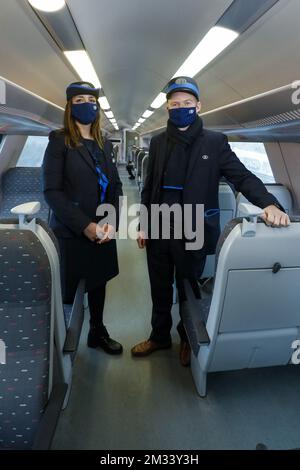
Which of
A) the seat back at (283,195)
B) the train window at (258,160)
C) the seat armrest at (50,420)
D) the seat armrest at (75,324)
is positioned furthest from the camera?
the train window at (258,160)

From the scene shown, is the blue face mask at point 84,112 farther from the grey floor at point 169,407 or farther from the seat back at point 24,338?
the grey floor at point 169,407

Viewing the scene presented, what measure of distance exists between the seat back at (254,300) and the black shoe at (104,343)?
0.84 m

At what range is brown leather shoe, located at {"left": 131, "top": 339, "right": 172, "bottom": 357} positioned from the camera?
249 centimetres

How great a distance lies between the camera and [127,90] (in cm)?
628

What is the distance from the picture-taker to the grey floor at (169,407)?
182 centimetres

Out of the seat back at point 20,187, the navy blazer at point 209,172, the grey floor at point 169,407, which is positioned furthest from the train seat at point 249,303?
the seat back at point 20,187

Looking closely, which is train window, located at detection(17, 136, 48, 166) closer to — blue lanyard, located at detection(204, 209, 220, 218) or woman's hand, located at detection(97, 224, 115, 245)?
woman's hand, located at detection(97, 224, 115, 245)

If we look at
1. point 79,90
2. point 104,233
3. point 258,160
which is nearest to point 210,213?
point 104,233

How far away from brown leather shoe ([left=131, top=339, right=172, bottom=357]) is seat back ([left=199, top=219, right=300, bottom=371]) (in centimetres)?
65

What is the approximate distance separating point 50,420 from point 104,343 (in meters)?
1.34

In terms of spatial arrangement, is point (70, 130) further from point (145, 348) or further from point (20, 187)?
point (145, 348)

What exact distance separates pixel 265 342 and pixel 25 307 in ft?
4.74

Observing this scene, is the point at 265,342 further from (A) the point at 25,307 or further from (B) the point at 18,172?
(B) the point at 18,172
